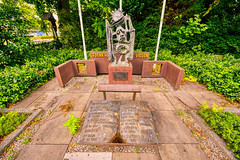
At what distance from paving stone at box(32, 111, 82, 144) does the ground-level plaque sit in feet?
2.57

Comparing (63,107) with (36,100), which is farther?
(36,100)

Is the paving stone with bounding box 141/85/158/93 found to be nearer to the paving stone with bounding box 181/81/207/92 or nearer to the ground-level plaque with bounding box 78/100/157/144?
the paving stone with bounding box 181/81/207/92

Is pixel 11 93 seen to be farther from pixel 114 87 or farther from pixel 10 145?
pixel 114 87

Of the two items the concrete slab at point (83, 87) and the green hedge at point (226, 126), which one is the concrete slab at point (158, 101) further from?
the concrete slab at point (83, 87)

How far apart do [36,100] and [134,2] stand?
7.90 m

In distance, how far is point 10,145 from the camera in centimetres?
256

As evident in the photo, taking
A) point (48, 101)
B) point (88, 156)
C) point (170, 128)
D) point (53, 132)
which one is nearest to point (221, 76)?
point (170, 128)

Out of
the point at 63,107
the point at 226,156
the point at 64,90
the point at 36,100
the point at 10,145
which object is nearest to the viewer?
the point at 226,156

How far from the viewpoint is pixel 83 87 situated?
5148mm

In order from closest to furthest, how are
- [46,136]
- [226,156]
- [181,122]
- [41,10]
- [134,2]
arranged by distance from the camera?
[226,156]
[46,136]
[181,122]
[134,2]
[41,10]

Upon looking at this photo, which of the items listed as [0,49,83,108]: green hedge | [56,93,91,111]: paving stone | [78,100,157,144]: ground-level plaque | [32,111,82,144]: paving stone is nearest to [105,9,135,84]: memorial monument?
[56,93,91,111]: paving stone

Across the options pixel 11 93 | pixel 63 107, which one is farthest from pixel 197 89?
pixel 11 93

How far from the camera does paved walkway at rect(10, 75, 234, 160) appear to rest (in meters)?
2.37

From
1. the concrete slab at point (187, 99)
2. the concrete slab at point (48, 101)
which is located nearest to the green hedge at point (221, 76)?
the concrete slab at point (187, 99)
